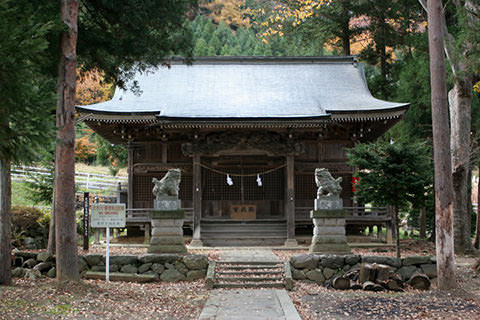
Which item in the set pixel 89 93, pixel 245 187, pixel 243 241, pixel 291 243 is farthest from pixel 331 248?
pixel 89 93

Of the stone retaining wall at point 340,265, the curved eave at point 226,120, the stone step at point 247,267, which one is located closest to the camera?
the stone retaining wall at point 340,265

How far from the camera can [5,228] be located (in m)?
9.08

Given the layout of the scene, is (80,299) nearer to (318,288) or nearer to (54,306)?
(54,306)

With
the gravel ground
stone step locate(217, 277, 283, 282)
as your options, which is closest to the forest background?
the gravel ground

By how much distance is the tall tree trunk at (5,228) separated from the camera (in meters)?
8.91

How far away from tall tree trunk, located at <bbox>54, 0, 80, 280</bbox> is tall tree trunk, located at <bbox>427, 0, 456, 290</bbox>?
7946 mm

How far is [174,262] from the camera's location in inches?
441

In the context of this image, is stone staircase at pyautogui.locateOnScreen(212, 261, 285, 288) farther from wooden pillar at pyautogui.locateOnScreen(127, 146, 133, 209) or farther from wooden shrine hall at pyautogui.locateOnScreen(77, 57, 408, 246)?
wooden pillar at pyautogui.locateOnScreen(127, 146, 133, 209)

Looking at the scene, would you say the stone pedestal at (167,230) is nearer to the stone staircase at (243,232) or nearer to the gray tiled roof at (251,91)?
the stone staircase at (243,232)

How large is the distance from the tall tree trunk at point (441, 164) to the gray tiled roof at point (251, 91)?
6.25m

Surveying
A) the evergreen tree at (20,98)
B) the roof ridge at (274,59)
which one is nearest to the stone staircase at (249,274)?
the evergreen tree at (20,98)

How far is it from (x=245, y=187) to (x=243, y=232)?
8.02 feet

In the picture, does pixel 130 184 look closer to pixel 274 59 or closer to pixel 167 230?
pixel 167 230

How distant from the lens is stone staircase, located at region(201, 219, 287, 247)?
16891 mm
